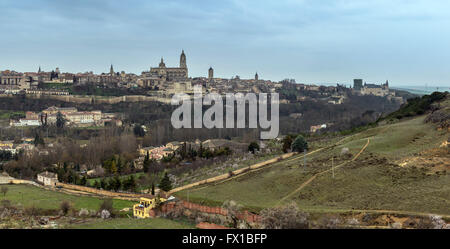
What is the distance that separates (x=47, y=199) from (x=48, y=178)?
4788mm

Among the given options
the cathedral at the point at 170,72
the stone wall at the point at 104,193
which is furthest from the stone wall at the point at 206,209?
the cathedral at the point at 170,72

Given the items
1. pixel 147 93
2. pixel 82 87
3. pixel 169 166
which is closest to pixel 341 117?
pixel 147 93

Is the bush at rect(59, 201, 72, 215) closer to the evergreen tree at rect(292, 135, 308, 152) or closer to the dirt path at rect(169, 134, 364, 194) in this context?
the dirt path at rect(169, 134, 364, 194)

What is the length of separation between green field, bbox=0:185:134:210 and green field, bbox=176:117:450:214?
14.8 feet

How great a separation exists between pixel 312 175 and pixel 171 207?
6320 millimetres

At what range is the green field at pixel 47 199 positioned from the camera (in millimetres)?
20734

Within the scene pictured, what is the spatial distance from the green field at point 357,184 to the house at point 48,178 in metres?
10.9

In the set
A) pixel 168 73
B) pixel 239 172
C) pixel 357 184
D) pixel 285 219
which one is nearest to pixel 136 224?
pixel 285 219

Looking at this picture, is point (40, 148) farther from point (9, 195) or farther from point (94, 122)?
point (94, 122)

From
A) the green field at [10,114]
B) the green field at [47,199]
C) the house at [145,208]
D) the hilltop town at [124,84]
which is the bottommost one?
the green field at [47,199]

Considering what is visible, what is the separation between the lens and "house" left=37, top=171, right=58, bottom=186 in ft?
87.3

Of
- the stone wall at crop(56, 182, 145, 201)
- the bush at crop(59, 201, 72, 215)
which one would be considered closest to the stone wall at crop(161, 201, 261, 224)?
the stone wall at crop(56, 182, 145, 201)

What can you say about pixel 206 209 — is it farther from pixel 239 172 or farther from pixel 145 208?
pixel 239 172

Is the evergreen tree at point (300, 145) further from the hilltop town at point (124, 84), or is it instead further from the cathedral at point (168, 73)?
the cathedral at point (168, 73)
